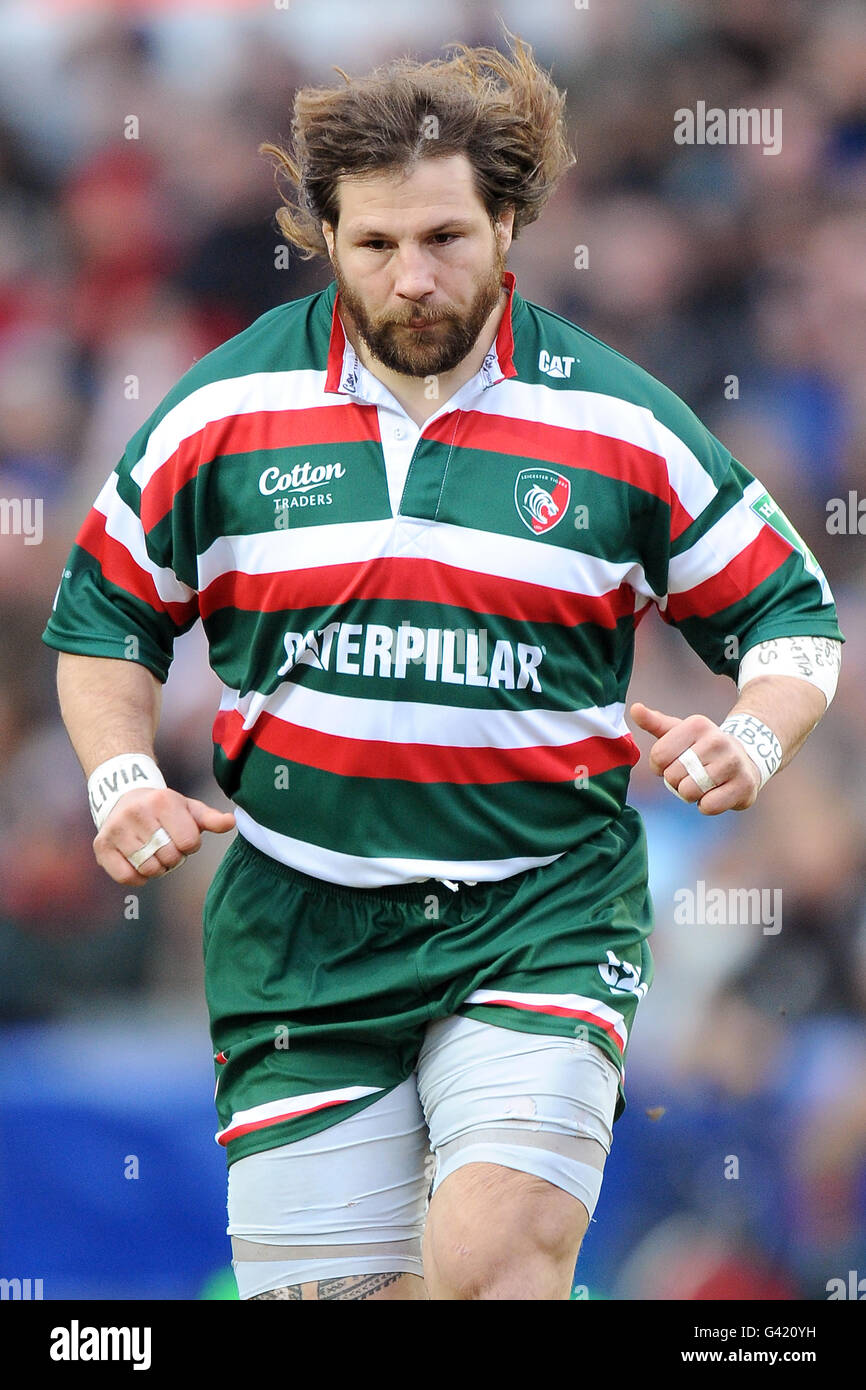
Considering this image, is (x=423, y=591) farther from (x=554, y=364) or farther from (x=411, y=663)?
(x=554, y=364)

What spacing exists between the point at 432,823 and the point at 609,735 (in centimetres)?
35

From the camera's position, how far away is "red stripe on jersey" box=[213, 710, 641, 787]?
2678mm

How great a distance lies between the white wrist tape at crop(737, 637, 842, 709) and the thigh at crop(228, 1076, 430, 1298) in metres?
0.90

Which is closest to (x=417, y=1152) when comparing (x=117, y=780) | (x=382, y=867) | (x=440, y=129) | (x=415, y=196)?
(x=382, y=867)

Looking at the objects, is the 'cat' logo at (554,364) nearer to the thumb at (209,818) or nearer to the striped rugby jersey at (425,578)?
the striped rugby jersey at (425,578)

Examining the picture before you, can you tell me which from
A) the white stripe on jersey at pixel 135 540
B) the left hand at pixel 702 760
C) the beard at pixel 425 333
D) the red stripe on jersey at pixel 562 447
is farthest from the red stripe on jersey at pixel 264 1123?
the beard at pixel 425 333

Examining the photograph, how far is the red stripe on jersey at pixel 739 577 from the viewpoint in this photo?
284 cm

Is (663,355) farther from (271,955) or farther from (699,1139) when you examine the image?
(271,955)

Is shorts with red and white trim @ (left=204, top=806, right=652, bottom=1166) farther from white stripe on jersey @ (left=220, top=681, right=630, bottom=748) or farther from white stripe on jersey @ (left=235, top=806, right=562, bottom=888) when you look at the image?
white stripe on jersey @ (left=220, top=681, right=630, bottom=748)

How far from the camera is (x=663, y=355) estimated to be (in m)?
4.82

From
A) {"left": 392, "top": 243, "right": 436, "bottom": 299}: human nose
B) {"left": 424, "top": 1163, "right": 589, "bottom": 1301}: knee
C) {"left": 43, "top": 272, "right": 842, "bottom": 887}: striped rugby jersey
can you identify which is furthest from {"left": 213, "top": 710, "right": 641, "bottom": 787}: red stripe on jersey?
{"left": 392, "top": 243, "right": 436, "bottom": 299}: human nose

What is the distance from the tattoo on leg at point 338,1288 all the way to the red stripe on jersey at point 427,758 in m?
0.80

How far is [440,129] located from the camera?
275 centimetres

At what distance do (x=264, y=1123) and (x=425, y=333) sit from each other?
1.32 metres
